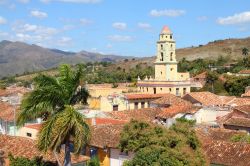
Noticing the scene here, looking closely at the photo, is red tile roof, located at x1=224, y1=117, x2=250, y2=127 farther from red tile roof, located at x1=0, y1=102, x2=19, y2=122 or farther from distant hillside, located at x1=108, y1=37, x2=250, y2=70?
distant hillside, located at x1=108, y1=37, x2=250, y2=70

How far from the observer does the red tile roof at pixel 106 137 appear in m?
22.5

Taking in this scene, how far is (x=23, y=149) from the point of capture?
21328mm

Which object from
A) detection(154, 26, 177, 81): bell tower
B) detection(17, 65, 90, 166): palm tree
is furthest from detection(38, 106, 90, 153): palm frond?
detection(154, 26, 177, 81): bell tower

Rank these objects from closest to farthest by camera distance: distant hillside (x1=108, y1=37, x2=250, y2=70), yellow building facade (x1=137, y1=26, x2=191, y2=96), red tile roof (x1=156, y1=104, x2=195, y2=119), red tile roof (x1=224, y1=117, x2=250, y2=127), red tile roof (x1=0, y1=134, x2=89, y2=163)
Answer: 1. red tile roof (x1=0, y1=134, x2=89, y2=163)
2. red tile roof (x1=224, y1=117, x2=250, y2=127)
3. red tile roof (x1=156, y1=104, x2=195, y2=119)
4. yellow building facade (x1=137, y1=26, x2=191, y2=96)
5. distant hillside (x1=108, y1=37, x2=250, y2=70)

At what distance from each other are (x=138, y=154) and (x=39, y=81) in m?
4.42

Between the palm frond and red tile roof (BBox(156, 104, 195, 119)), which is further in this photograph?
red tile roof (BBox(156, 104, 195, 119))

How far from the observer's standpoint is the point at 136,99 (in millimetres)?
45750

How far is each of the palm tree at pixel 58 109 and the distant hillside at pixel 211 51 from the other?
4455 inches

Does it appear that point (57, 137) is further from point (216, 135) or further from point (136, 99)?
point (136, 99)

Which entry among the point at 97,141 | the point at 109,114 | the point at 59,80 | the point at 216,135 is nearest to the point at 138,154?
the point at 59,80

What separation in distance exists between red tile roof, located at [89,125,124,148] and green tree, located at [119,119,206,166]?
12.5 ft

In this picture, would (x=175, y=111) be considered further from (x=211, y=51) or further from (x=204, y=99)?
(x=211, y=51)

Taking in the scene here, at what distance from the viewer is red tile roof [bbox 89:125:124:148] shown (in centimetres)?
2247

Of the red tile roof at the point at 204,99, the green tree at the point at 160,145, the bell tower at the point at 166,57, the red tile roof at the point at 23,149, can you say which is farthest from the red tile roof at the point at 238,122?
the bell tower at the point at 166,57
